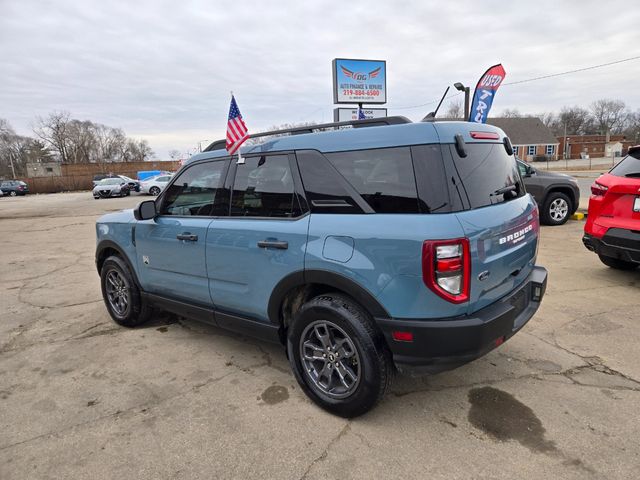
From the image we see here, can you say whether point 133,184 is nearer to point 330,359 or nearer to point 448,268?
point 330,359

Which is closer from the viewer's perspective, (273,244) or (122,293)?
(273,244)

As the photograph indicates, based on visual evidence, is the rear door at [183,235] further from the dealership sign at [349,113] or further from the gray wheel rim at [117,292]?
the dealership sign at [349,113]

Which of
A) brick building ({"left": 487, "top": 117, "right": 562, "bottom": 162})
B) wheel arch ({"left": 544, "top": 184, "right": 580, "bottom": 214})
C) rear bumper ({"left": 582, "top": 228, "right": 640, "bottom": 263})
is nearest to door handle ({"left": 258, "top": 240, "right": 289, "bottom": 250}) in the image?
rear bumper ({"left": 582, "top": 228, "right": 640, "bottom": 263})

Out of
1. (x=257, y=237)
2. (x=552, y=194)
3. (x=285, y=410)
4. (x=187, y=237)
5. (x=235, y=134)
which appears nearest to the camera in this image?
(x=285, y=410)

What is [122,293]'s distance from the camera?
441cm

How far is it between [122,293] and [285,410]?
2.56 m

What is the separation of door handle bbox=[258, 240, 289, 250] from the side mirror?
1468 millimetres

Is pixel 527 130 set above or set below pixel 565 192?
above

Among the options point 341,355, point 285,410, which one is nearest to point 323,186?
point 341,355

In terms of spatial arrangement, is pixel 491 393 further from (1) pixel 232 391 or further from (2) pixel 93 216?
(2) pixel 93 216

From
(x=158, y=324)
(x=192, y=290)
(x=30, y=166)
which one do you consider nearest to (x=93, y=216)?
(x=158, y=324)

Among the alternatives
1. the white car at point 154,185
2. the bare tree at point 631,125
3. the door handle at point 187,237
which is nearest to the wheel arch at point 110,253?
the door handle at point 187,237

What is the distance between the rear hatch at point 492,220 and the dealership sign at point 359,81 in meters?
16.2

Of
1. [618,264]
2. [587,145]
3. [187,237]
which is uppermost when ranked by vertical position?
→ [587,145]
